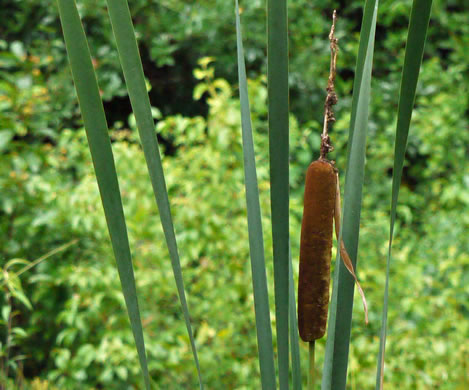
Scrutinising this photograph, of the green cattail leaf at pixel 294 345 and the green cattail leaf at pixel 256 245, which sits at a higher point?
the green cattail leaf at pixel 256 245

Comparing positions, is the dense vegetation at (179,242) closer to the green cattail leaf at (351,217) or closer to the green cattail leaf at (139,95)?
the green cattail leaf at (351,217)

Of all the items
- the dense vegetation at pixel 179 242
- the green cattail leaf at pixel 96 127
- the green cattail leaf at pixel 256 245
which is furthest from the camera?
the dense vegetation at pixel 179 242

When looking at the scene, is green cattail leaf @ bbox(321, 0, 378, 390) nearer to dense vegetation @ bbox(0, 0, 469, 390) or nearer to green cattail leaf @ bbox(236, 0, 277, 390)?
green cattail leaf @ bbox(236, 0, 277, 390)

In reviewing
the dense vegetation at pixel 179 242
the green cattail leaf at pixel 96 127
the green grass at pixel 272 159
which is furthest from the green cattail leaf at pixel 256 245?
the dense vegetation at pixel 179 242

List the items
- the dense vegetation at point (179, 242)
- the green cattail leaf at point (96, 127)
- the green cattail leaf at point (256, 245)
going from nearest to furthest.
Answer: the green cattail leaf at point (96, 127) → the green cattail leaf at point (256, 245) → the dense vegetation at point (179, 242)

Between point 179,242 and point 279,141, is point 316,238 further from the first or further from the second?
point 179,242

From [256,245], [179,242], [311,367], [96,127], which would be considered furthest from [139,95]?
[179,242]

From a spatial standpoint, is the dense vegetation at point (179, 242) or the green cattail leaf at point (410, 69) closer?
the green cattail leaf at point (410, 69)
